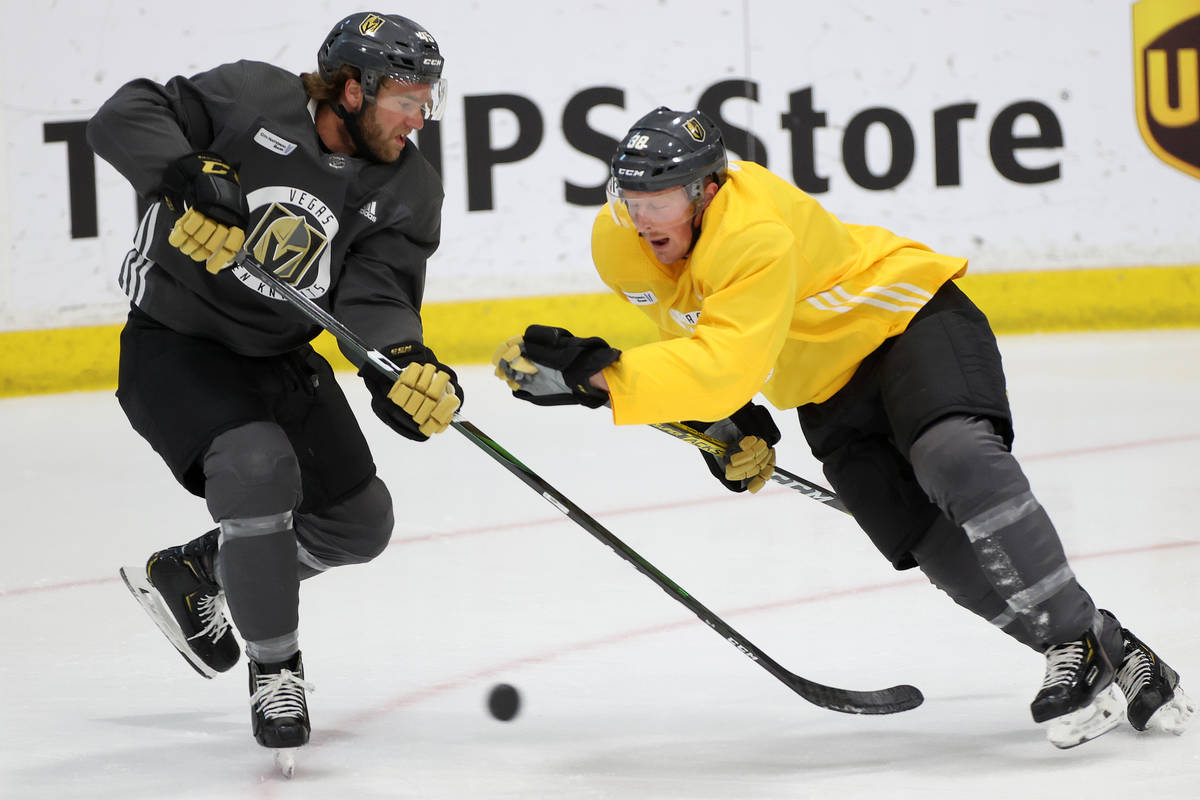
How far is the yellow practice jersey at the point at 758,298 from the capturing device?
6.93 ft

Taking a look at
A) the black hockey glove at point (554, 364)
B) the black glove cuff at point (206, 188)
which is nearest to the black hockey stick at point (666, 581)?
the black glove cuff at point (206, 188)

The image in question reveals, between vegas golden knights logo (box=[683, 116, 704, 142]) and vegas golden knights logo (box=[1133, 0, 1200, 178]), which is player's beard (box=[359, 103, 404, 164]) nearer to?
vegas golden knights logo (box=[683, 116, 704, 142])

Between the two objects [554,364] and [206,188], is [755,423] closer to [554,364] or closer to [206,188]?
[554,364]

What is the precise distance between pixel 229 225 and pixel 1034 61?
15.5 ft

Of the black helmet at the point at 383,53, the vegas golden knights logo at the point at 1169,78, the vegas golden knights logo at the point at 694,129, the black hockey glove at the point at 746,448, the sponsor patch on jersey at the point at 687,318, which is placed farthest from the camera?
the vegas golden knights logo at the point at 1169,78

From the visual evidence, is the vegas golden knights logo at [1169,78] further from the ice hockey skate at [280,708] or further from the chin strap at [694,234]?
the ice hockey skate at [280,708]

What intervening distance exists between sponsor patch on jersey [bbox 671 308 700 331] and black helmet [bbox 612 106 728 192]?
0.66 ft

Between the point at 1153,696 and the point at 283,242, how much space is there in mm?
1447

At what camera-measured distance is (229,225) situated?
2295 mm

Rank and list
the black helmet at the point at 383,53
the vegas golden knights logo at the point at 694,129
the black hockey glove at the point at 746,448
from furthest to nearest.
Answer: the black hockey glove at the point at 746,448, the black helmet at the point at 383,53, the vegas golden knights logo at the point at 694,129

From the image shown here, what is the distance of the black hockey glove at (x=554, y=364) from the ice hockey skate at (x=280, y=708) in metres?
0.54

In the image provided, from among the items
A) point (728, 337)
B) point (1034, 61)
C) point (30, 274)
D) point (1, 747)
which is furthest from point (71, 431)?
point (1034, 61)

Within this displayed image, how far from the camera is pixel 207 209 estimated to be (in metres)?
2.29

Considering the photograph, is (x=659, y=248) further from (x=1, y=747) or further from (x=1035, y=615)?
(x=1, y=747)
